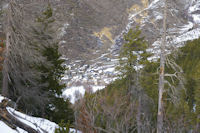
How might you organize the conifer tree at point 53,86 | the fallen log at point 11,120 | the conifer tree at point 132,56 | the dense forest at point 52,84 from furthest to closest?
the conifer tree at point 132,56 < the conifer tree at point 53,86 < the dense forest at point 52,84 < the fallen log at point 11,120

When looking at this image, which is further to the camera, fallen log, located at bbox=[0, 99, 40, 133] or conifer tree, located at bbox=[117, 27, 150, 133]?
conifer tree, located at bbox=[117, 27, 150, 133]

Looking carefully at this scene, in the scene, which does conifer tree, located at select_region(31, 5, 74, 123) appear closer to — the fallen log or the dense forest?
the dense forest

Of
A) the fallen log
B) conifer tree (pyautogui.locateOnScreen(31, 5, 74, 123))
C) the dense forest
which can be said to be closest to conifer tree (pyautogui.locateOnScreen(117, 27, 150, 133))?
the dense forest

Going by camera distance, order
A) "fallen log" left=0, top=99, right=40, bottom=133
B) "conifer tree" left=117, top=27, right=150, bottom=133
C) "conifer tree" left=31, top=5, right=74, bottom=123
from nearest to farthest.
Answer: "fallen log" left=0, top=99, right=40, bottom=133 < "conifer tree" left=31, top=5, right=74, bottom=123 < "conifer tree" left=117, top=27, right=150, bottom=133

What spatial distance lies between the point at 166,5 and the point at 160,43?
1605mm

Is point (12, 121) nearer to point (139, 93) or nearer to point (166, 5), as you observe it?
point (166, 5)

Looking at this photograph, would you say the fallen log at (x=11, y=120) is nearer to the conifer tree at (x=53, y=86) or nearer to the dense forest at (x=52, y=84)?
the dense forest at (x=52, y=84)

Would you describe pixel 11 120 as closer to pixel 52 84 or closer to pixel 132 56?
pixel 52 84

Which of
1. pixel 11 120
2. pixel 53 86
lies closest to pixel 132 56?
pixel 53 86

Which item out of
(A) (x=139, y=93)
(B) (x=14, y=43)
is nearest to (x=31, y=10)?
(B) (x=14, y=43)

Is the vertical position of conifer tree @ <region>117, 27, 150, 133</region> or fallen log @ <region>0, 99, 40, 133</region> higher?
conifer tree @ <region>117, 27, 150, 133</region>

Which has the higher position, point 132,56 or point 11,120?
point 132,56

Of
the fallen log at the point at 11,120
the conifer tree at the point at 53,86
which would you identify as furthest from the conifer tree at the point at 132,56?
the fallen log at the point at 11,120

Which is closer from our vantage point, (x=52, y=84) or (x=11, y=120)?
(x=11, y=120)
